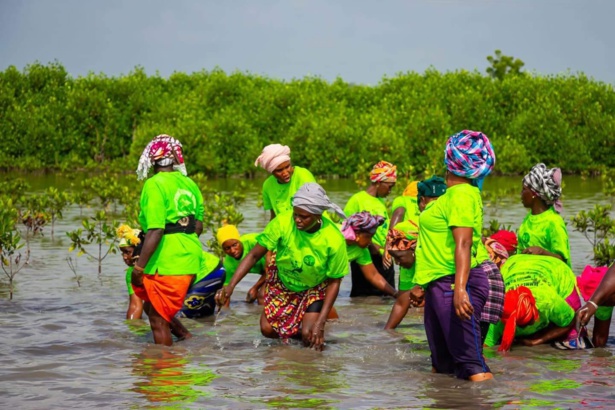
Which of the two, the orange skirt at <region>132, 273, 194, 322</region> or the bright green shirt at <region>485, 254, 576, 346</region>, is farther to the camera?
the bright green shirt at <region>485, 254, 576, 346</region>

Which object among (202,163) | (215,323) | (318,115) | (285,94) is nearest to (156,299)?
(215,323)

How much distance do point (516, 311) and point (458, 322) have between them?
1.66m

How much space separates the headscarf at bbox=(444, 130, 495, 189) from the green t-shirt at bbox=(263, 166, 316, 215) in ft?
12.6

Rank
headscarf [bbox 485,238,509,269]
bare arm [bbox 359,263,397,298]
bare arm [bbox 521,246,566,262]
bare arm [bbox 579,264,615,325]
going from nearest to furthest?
bare arm [bbox 579,264,615,325], bare arm [bbox 521,246,566,262], headscarf [bbox 485,238,509,269], bare arm [bbox 359,263,397,298]

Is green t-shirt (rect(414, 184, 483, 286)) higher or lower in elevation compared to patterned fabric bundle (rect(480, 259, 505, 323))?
higher

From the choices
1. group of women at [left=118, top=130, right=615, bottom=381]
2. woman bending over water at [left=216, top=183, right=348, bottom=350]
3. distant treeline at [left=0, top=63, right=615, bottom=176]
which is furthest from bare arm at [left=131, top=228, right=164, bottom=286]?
distant treeline at [left=0, top=63, right=615, bottom=176]

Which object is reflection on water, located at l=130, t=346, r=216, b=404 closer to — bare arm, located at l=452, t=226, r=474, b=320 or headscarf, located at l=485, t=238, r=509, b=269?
bare arm, located at l=452, t=226, r=474, b=320

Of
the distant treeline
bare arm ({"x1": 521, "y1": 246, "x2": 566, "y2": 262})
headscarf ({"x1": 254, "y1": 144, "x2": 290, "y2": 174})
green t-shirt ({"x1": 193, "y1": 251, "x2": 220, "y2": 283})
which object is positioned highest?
the distant treeline

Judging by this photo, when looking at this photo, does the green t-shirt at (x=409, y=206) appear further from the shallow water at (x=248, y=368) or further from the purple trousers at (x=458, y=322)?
the purple trousers at (x=458, y=322)

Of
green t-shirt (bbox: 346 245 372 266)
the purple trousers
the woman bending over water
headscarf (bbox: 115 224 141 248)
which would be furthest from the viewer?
green t-shirt (bbox: 346 245 372 266)

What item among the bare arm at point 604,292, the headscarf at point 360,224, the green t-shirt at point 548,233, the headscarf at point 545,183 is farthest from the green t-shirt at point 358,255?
the bare arm at point 604,292

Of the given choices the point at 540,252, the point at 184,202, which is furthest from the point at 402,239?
the point at 184,202

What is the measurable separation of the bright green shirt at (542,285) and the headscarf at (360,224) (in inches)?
85.9

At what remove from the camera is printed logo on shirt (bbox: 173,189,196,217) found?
7730 mm
